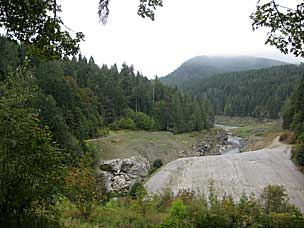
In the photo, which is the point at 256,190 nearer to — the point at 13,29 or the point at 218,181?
the point at 218,181

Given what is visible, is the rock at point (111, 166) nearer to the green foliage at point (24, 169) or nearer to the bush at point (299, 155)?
the bush at point (299, 155)

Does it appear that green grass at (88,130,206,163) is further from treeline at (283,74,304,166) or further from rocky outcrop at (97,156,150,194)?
treeline at (283,74,304,166)

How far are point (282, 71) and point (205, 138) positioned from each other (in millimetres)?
96111

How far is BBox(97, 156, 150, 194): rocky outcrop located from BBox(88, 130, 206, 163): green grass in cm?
192

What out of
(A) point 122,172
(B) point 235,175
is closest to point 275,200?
(B) point 235,175

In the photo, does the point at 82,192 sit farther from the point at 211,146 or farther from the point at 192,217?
the point at 211,146

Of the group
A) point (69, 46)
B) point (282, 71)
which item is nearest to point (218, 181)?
point (69, 46)

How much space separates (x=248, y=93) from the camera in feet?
451

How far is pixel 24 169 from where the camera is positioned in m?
7.06

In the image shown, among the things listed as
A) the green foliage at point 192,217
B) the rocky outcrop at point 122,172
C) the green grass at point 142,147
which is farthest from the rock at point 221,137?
the green foliage at point 192,217

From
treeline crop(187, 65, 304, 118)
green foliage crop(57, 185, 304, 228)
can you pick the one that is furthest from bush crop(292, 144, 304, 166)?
treeline crop(187, 65, 304, 118)

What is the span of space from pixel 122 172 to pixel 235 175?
1364cm

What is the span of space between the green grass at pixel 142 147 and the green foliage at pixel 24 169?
106 feet

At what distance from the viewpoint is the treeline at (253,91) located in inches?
4451
